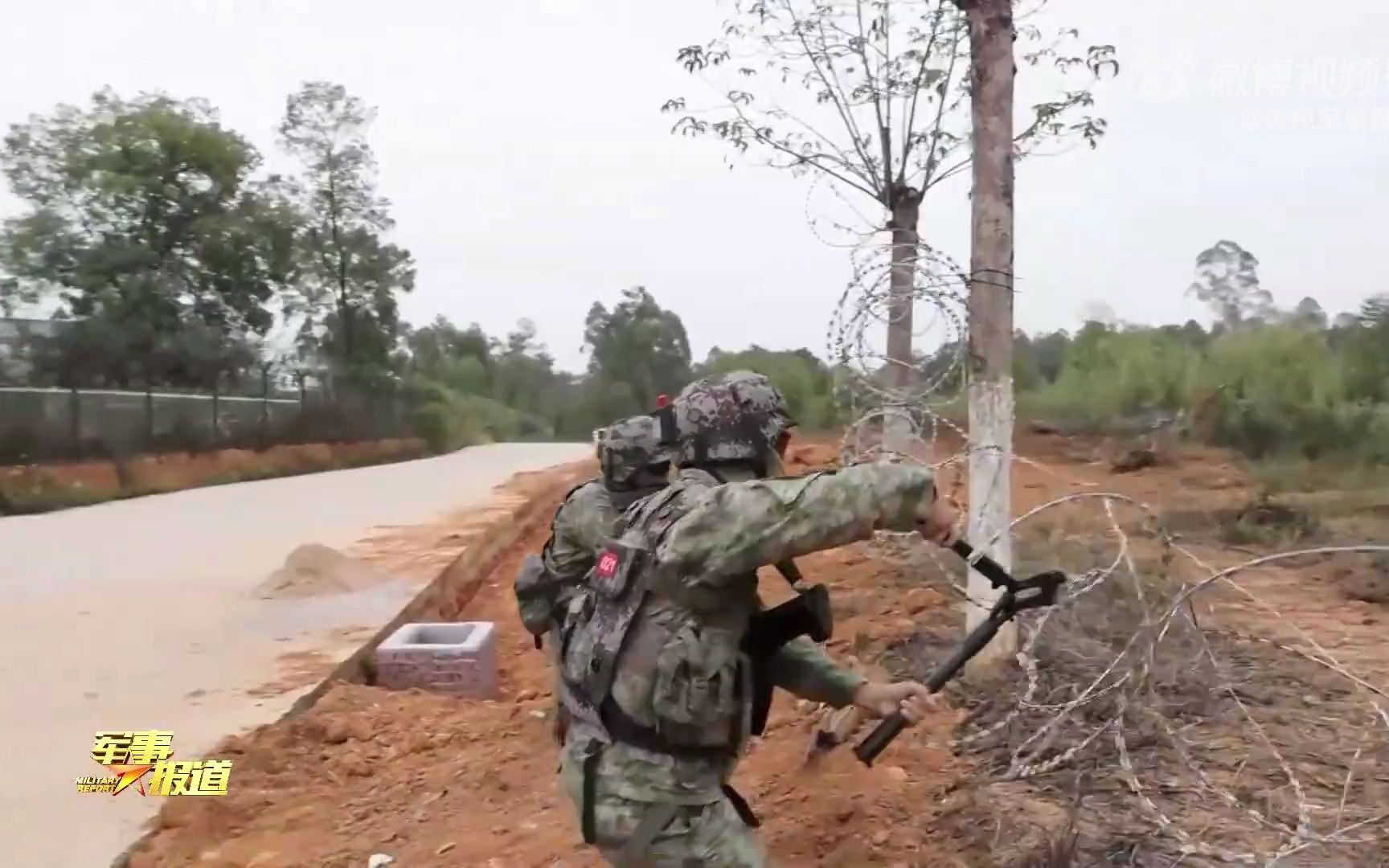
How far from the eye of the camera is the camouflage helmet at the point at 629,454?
3400mm

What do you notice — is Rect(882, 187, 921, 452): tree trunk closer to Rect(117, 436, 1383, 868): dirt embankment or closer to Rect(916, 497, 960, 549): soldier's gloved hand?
Rect(117, 436, 1383, 868): dirt embankment

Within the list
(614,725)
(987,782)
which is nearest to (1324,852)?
(987,782)

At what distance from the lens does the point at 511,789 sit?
4316mm

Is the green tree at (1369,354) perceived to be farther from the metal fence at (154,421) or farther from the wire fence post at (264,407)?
the wire fence post at (264,407)

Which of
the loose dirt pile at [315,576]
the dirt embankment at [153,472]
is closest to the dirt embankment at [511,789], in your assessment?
the loose dirt pile at [315,576]

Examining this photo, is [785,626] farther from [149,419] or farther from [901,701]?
[149,419]

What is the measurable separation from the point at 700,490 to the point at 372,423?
2877 cm

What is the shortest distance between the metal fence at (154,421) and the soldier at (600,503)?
15228mm

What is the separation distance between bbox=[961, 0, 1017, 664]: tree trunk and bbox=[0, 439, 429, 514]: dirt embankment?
1355cm

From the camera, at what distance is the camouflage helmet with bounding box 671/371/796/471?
2152 millimetres

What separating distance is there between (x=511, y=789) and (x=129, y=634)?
3.56 meters

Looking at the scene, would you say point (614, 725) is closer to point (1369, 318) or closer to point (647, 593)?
point (647, 593)

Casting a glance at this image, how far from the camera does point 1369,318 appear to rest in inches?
539

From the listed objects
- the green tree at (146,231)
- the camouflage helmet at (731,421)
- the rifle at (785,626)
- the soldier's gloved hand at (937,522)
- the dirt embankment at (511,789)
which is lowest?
the dirt embankment at (511,789)
